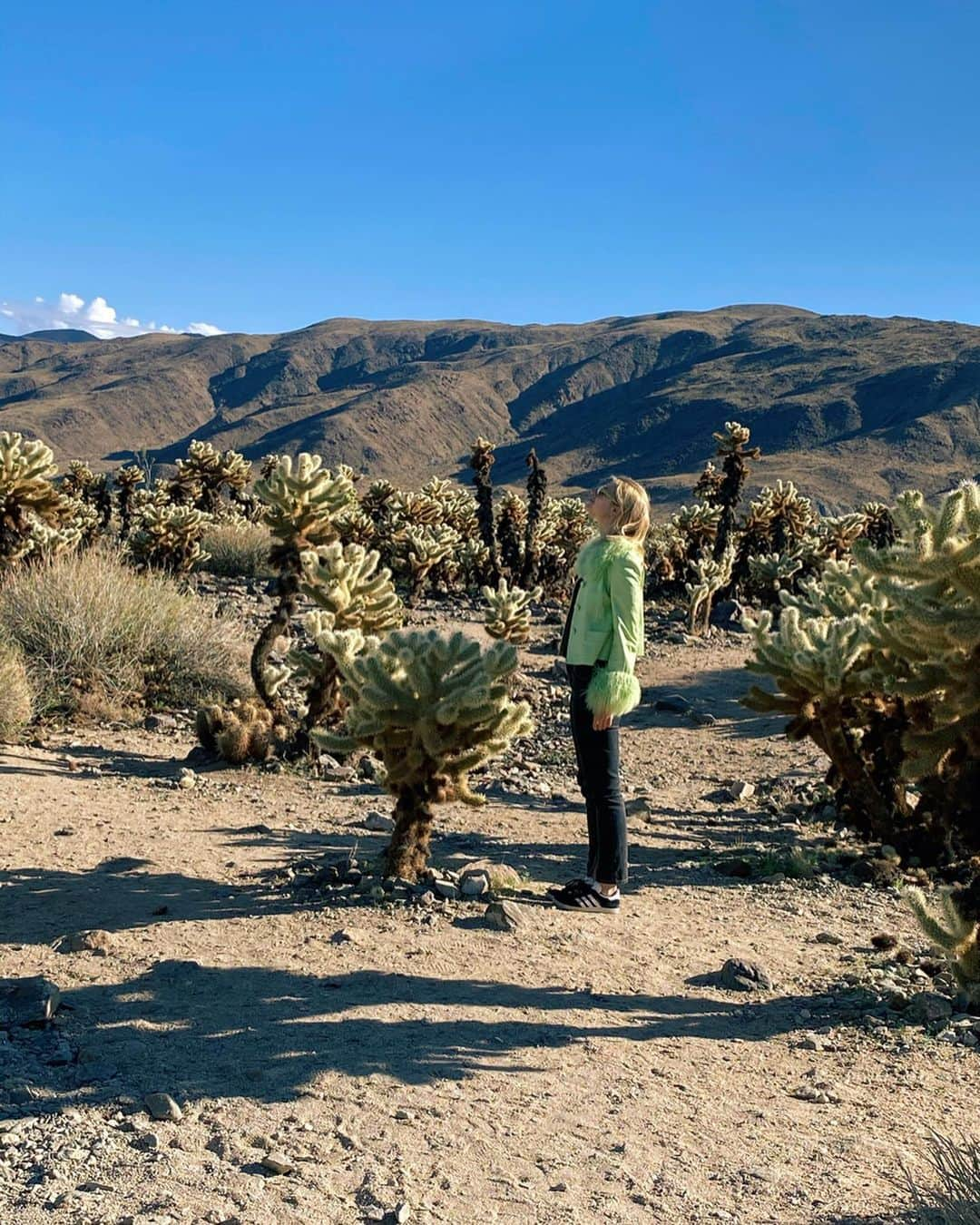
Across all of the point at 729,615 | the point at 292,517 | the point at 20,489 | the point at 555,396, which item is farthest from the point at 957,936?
the point at 555,396

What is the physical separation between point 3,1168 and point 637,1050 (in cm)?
213

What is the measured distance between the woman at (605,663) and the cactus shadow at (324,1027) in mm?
948

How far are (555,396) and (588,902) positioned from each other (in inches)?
4570

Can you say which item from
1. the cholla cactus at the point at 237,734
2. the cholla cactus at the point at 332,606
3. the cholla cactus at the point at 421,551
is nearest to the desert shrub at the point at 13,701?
the cholla cactus at the point at 237,734

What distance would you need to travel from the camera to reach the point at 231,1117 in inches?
125

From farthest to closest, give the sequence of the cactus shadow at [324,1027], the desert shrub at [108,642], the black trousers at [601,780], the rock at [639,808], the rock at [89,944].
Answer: the desert shrub at [108,642], the rock at [639,808], the black trousers at [601,780], the rock at [89,944], the cactus shadow at [324,1027]

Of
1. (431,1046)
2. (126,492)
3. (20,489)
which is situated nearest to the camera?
(431,1046)

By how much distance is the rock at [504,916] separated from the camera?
497 centimetres

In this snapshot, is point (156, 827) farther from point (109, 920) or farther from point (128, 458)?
point (128, 458)

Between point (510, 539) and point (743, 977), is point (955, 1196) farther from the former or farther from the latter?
point (510, 539)

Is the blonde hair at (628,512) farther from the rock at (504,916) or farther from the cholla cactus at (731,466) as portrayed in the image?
the cholla cactus at (731,466)

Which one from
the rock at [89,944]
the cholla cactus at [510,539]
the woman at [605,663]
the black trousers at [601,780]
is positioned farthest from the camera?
the cholla cactus at [510,539]

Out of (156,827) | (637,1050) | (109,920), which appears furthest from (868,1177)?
(156,827)

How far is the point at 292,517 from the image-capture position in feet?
28.2
